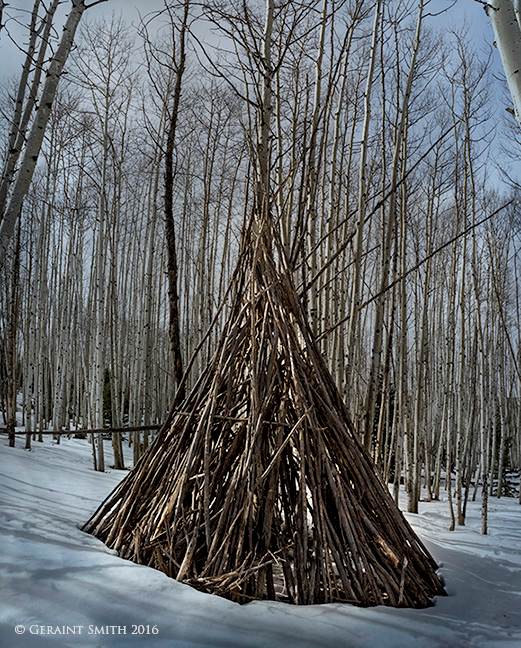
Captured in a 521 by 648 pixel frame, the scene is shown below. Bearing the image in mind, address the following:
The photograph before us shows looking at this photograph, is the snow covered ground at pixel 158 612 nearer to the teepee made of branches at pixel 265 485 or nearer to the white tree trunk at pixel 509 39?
the teepee made of branches at pixel 265 485

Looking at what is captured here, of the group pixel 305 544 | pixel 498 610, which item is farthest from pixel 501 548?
pixel 305 544

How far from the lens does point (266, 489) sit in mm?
2047

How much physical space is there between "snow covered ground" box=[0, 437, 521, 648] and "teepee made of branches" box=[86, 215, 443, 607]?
103 mm

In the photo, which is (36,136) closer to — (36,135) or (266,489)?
(36,135)

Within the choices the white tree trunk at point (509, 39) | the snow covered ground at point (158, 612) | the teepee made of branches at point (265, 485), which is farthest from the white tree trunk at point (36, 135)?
the white tree trunk at point (509, 39)

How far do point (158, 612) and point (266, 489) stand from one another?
630mm

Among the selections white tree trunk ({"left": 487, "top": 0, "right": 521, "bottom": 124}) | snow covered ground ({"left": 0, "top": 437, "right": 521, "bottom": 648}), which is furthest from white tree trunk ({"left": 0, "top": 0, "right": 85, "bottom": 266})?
white tree trunk ({"left": 487, "top": 0, "right": 521, "bottom": 124})

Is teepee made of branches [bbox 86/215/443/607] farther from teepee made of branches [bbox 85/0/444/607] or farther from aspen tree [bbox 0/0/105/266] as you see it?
aspen tree [bbox 0/0/105/266]

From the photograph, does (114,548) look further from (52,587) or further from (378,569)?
(378,569)

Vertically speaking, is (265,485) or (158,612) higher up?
(265,485)

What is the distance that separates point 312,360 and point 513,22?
4.97 feet

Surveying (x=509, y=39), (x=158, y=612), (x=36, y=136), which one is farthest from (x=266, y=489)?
(x=36, y=136)

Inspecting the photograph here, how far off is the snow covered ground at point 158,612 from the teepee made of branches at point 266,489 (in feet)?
0.34

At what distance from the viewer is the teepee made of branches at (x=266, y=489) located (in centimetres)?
185
